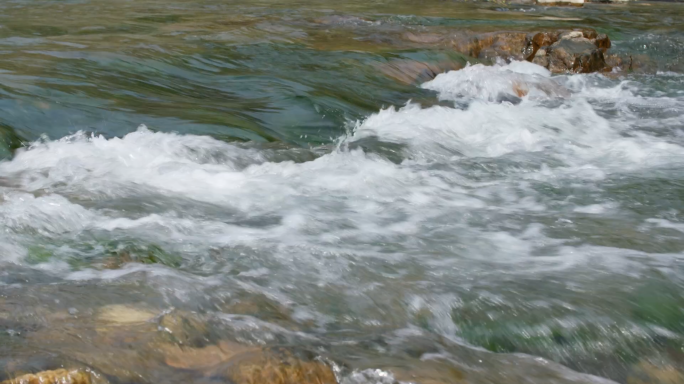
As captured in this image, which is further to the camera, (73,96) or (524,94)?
(524,94)

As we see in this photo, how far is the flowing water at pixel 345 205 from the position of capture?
2902 mm

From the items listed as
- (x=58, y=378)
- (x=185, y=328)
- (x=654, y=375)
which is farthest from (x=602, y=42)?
(x=58, y=378)

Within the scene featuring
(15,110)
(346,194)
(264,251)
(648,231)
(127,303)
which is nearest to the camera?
(127,303)

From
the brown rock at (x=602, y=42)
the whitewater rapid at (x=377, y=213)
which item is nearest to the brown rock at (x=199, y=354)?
the whitewater rapid at (x=377, y=213)

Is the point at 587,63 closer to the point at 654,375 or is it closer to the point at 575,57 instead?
the point at 575,57

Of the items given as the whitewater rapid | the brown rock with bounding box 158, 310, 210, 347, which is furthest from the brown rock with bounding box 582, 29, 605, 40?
the brown rock with bounding box 158, 310, 210, 347

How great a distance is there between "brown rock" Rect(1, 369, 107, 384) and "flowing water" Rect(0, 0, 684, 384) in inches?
5.9

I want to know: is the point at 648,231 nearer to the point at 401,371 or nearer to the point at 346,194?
the point at 346,194

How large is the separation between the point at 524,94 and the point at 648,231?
4071 mm

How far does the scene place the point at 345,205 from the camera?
457 centimetres

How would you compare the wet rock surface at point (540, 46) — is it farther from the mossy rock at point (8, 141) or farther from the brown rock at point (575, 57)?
the mossy rock at point (8, 141)

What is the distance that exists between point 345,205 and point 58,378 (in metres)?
2.59

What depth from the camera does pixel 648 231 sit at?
13.8ft

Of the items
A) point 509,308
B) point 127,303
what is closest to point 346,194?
point 509,308
